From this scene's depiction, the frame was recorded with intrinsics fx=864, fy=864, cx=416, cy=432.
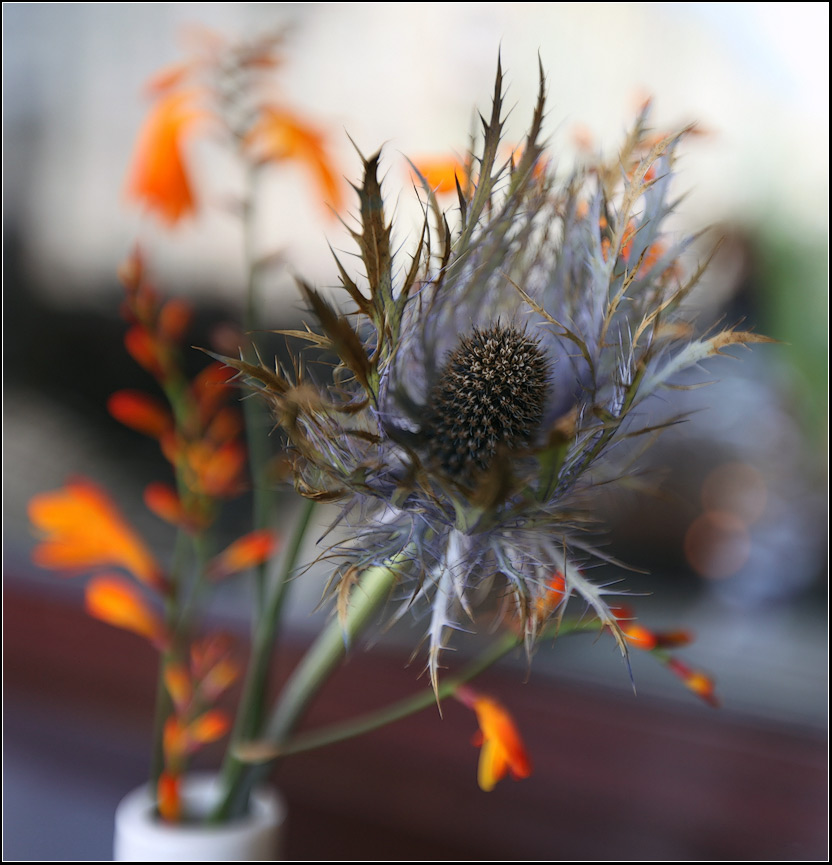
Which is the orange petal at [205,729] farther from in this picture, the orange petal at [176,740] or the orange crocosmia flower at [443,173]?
the orange crocosmia flower at [443,173]

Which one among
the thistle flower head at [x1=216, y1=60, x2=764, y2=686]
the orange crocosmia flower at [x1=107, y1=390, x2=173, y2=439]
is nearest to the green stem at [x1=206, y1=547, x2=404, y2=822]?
the thistle flower head at [x1=216, y1=60, x2=764, y2=686]

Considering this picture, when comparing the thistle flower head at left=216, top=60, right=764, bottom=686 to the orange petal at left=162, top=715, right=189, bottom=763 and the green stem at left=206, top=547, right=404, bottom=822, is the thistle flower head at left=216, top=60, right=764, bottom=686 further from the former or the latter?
the orange petal at left=162, top=715, right=189, bottom=763

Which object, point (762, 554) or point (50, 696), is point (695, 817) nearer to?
point (762, 554)

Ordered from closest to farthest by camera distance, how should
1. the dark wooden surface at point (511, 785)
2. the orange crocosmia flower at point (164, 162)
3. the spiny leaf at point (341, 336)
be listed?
the spiny leaf at point (341, 336)
the orange crocosmia flower at point (164, 162)
the dark wooden surface at point (511, 785)

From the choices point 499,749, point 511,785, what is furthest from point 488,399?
point 511,785

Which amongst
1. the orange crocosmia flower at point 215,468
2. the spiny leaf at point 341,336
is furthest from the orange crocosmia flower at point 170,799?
the spiny leaf at point 341,336

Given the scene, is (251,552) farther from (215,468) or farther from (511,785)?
(511,785)
